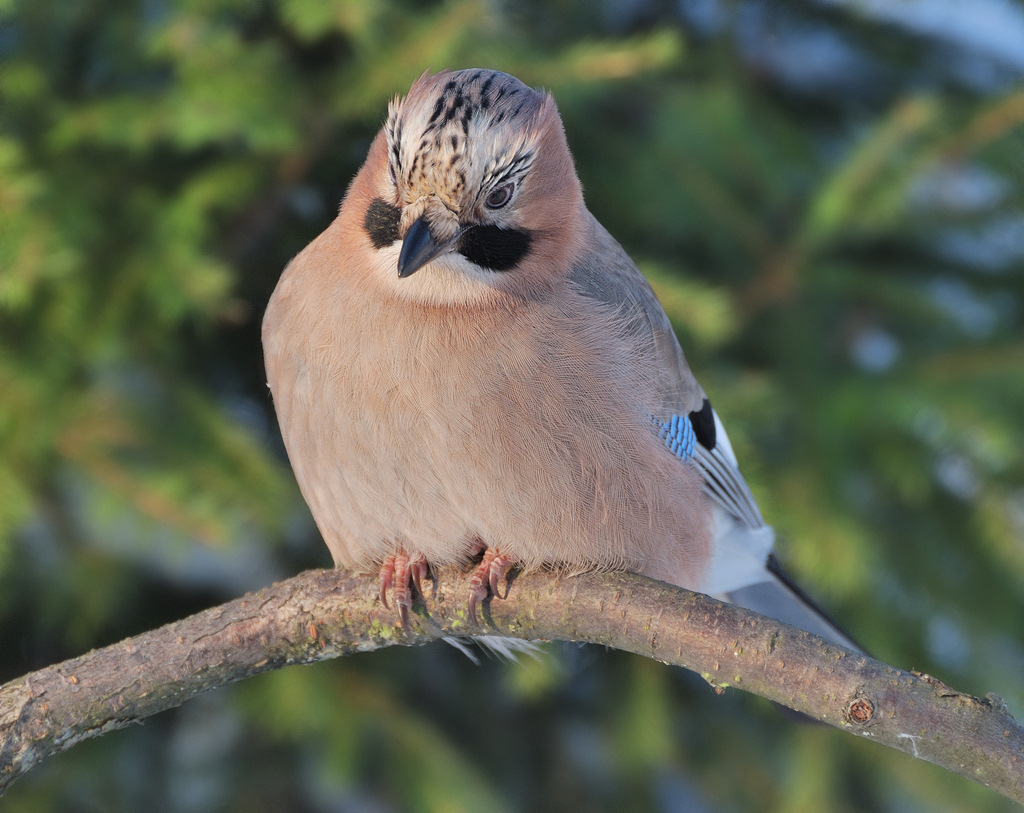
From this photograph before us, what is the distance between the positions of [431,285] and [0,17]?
1315 millimetres

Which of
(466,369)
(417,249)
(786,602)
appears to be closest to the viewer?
(417,249)

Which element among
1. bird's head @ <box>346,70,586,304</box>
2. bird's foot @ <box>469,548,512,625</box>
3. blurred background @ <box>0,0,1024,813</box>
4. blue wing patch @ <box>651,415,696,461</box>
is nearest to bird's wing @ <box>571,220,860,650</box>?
blue wing patch @ <box>651,415,696,461</box>

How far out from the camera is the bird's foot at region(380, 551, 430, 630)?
1.72 metres

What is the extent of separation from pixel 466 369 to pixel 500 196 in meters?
0.29

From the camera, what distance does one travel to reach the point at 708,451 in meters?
2.17

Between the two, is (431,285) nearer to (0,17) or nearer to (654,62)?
(654,62)

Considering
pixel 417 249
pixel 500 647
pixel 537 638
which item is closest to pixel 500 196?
pixel 417 249

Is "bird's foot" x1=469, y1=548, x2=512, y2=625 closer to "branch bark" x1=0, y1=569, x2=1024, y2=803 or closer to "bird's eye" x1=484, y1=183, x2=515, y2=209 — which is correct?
"branch bark" x1=0, y1=569, x2=1024, y2=803

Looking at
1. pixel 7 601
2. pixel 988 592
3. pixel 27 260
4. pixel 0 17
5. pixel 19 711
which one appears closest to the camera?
pixel 19 711

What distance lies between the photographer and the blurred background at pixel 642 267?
2.40 m

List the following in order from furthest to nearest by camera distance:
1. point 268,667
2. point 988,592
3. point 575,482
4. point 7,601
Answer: point 988,592
point 7,601
point 575,482
point 268,667

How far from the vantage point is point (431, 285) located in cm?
179

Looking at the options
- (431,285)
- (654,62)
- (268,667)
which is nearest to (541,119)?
(431,285)

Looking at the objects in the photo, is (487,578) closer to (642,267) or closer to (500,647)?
(500,647)
